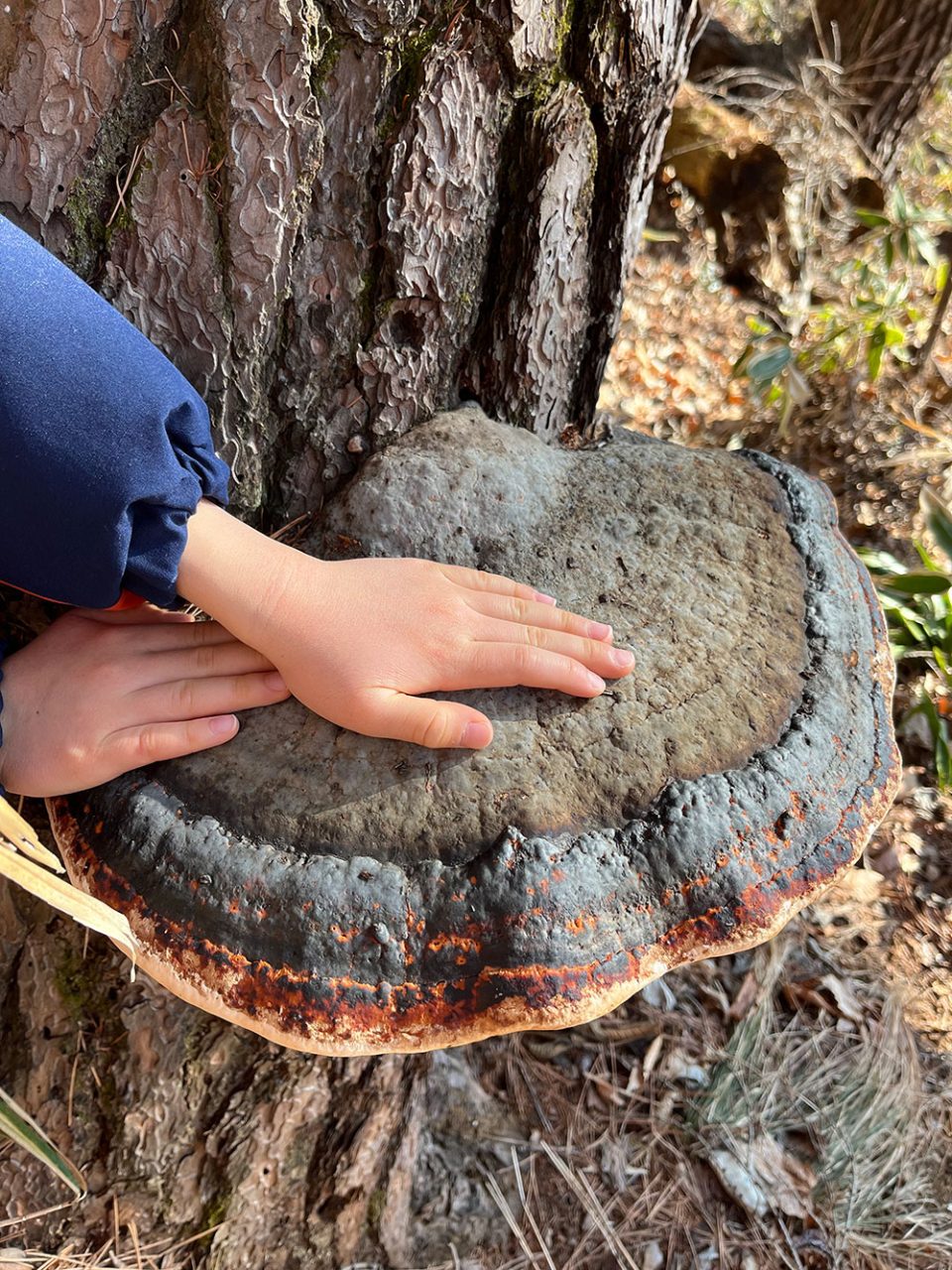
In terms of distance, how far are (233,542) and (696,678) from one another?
2.39 feet

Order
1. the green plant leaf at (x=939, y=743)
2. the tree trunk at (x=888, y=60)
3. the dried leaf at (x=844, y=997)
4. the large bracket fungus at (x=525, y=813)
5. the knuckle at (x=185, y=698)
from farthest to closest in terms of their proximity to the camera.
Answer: the tree trunk at (x=888, y=60)
the green plant leaf at (x=939, y=743)
the dried leaf at (x=844, y=997)
the knuckle at (x=185, y=698)
the large bracket fungus at (x=525, y=813)

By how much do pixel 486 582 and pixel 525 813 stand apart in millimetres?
409

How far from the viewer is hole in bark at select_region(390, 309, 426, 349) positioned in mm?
1575

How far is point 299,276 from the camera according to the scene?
4.88 ft

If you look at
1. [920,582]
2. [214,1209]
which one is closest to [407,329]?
[214,1209]

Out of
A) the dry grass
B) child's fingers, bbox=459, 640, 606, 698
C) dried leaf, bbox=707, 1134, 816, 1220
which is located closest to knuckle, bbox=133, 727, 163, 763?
child's fingers, bbox=459, 640, 606, 698

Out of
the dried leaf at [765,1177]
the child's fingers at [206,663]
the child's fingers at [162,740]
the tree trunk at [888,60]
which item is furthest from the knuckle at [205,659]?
the tree trunk at [888,60]

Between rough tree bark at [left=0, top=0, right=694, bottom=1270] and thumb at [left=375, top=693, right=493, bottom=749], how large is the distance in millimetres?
600

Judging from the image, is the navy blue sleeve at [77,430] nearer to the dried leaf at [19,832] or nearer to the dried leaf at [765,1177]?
the dried leaf at [19,832]

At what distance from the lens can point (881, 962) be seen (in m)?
2.73

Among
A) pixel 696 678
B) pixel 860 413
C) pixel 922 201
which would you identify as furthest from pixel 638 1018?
pixel 922 201

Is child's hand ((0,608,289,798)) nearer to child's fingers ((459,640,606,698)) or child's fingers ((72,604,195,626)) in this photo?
child's fingers ((72,604,195,626))

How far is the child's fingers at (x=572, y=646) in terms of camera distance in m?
1.31

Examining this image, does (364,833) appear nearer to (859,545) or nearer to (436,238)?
(436,238)
